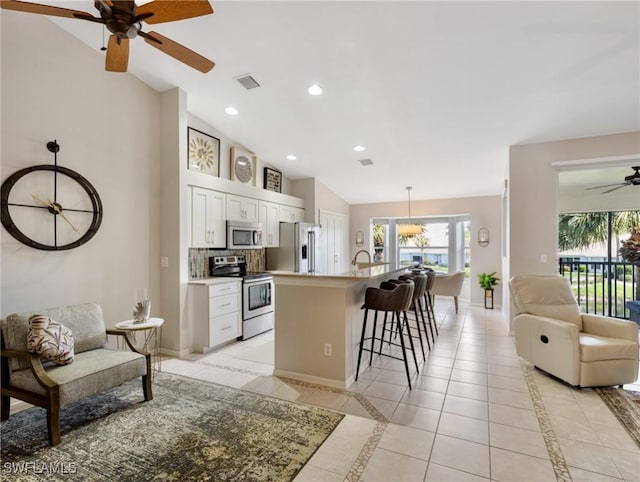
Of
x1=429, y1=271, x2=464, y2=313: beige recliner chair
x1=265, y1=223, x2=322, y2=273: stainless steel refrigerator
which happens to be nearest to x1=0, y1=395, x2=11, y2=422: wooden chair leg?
x1=265, y1=223, x2=322, y2=273: stainless steel refrigerator

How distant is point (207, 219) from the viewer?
14.5 ft

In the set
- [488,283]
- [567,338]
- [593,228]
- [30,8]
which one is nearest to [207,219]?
[30,8]

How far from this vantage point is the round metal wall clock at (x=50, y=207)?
275 centimetres

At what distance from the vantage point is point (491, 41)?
2719mm

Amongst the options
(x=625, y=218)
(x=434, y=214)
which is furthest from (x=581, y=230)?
(x=434, y=214)

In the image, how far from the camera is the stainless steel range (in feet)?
14.8

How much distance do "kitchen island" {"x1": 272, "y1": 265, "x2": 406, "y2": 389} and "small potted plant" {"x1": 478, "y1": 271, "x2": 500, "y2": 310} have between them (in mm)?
4272

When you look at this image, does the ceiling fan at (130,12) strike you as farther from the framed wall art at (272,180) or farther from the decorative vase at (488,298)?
the decorative vase at (488,298)

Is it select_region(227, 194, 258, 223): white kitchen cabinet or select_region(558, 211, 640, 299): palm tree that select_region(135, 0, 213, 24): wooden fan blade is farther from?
select_region(558, 211, 640, 299): palm tree

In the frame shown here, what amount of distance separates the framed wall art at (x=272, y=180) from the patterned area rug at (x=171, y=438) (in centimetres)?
392

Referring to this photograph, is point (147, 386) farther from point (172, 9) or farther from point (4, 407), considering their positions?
point (172, 9)

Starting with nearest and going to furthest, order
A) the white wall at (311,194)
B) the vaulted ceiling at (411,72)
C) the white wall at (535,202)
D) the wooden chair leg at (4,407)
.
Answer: the wooden chair leg at (4,407)
the vaulted ceiling at (411,72)
the white wall at (535,202)
the white wall at (311,194)

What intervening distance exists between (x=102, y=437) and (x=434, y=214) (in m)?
7.02

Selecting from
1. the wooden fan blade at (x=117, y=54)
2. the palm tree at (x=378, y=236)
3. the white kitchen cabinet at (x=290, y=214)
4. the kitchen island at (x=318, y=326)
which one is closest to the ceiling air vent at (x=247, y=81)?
the wooden fan blade at (x=117, y=54)
